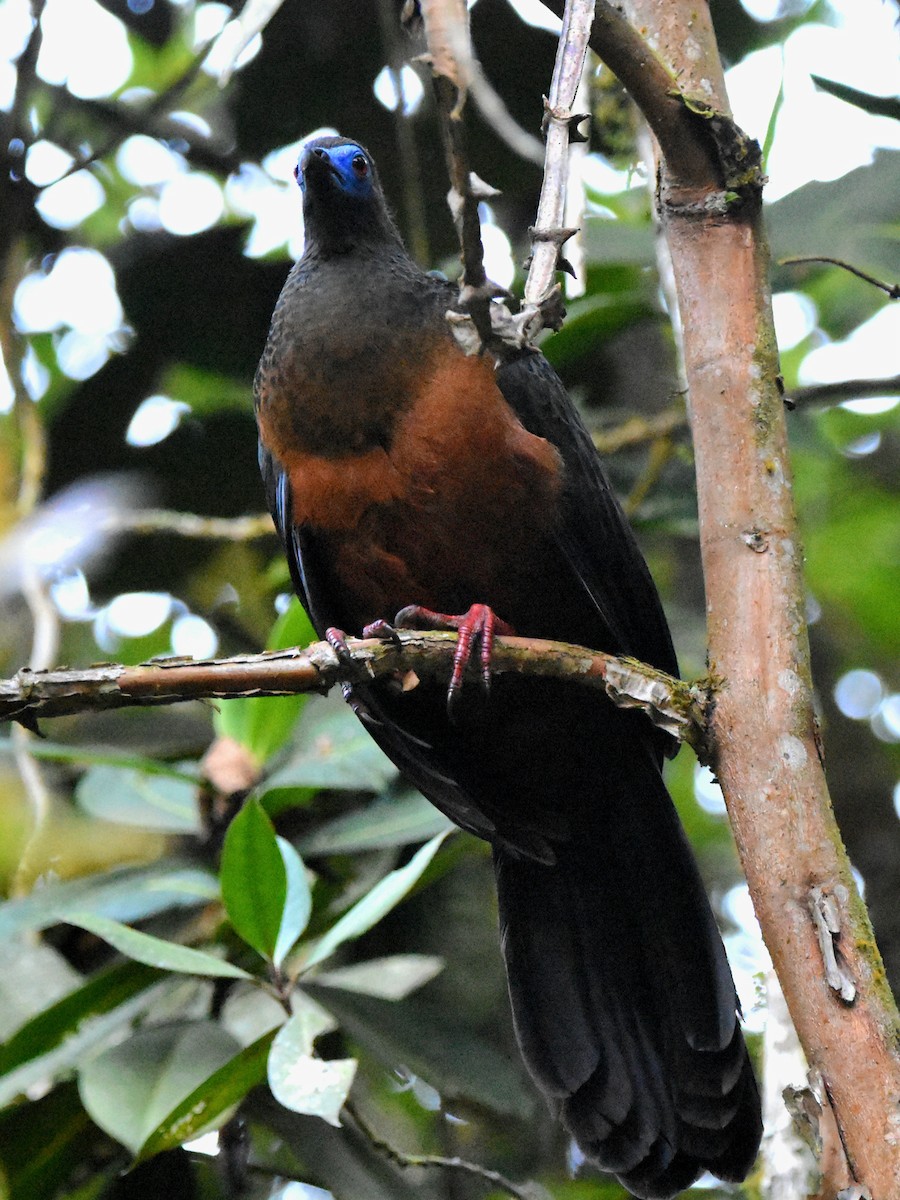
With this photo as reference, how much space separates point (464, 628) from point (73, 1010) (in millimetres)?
1132

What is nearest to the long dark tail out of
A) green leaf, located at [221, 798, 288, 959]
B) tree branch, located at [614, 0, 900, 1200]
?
green leaf, located at [221, 798, 288, 959]

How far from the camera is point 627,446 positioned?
388cm

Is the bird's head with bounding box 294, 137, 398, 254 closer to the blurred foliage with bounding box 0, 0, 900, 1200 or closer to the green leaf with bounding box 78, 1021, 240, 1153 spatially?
the blurred foliage with bounding box 0, 0, 900, 1200

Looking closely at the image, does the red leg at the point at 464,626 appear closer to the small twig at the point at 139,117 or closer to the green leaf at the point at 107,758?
the green leaf at the point at 107,758

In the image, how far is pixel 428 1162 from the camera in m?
2.68

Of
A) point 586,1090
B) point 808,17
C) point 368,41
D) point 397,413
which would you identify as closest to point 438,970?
point 586,1090

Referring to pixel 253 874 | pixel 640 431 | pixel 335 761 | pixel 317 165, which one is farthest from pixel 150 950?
pixel 640 431

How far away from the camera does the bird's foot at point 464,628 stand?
2.24m

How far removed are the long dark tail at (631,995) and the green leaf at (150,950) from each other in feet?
2.07

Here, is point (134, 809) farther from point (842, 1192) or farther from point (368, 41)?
point (368, 41)

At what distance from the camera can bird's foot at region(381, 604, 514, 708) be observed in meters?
2.24

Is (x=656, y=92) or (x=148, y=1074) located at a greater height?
(x=656, y=92)

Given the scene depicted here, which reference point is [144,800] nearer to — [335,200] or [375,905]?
[375,905]

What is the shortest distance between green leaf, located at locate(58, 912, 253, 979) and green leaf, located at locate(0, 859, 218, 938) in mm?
275
